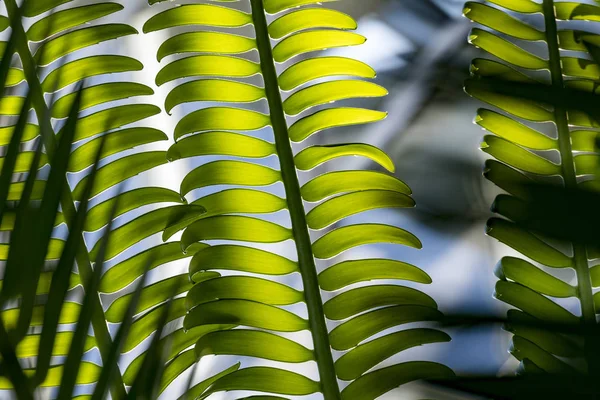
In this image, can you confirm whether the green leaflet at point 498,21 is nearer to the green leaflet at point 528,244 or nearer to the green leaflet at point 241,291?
the green leaflet at point 528,244

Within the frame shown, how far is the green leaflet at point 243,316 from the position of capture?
69 cm

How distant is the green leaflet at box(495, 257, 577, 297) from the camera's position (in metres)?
0.77

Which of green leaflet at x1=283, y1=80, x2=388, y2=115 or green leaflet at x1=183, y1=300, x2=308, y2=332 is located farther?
green leaflet at x1=283, y1=80, x2=388, y2=115

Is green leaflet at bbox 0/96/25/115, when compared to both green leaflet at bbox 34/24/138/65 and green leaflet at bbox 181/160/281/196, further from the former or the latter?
green leaflet at bbox 181/160/281/196

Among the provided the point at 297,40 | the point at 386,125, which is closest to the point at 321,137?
the point at 386,125

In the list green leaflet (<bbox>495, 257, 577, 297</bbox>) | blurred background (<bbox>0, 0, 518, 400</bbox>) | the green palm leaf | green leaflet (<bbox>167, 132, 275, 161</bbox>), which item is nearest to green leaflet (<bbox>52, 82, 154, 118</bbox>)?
green leaflet (<bbox>167, 132, 275, 161</bbox>)

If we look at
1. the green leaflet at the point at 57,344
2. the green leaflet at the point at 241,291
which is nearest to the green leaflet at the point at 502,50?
the green leaflet at the point at 241,291

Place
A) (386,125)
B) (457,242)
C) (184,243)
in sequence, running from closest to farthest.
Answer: (184,243), (457,242), (386,125)

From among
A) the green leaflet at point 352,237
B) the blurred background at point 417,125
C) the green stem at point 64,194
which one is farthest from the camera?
the blurred background at point 417,125

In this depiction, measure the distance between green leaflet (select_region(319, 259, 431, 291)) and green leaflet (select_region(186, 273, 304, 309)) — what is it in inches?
1.6

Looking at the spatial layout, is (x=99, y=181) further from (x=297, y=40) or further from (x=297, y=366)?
(x=297, y=366)

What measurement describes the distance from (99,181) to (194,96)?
16 cm

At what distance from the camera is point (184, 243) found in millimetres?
721

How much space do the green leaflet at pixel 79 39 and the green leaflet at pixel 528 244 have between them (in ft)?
1.75
